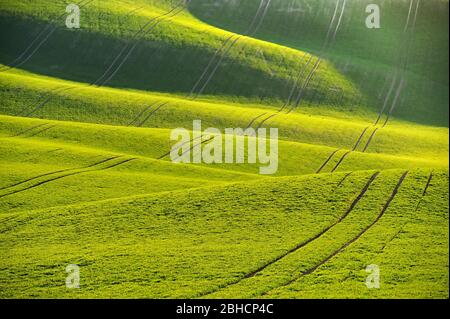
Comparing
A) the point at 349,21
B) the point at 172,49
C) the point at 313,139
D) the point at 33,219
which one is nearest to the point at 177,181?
the point at 33,219

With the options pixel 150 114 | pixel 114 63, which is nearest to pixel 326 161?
pixel 150 114

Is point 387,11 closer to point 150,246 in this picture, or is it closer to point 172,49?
point 172,49

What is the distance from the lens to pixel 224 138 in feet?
195

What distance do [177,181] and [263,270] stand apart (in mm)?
18678


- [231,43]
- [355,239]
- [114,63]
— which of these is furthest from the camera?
[231,43]

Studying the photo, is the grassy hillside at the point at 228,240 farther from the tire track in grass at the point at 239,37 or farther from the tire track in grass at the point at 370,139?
the tire track in grass at the point at 239,37

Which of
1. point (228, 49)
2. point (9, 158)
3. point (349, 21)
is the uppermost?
point (349, 21)

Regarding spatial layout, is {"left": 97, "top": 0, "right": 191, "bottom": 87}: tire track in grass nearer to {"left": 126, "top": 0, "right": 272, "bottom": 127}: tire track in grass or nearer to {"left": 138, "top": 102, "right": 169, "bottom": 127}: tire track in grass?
{"left": 126, "top": 0, "right": 272, "bottom": 127}: tire track in grass

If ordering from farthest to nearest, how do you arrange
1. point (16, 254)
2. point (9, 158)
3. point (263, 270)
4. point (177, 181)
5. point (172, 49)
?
point (172, 49) < point (9, 158) < point (177, 181) < point (16, 254) < point (263, 270)

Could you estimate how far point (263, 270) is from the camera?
2870cm

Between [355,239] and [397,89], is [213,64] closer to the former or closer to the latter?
[397,89]

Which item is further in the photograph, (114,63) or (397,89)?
(114,63)

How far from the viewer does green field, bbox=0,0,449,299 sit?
1141 inches

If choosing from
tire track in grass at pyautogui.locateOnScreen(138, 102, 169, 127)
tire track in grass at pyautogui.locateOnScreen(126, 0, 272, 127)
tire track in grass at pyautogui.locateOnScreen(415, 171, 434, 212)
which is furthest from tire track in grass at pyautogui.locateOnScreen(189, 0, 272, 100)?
tire track in grass at pyautogui.locateOnScreen(415, 171, 434, 212)
